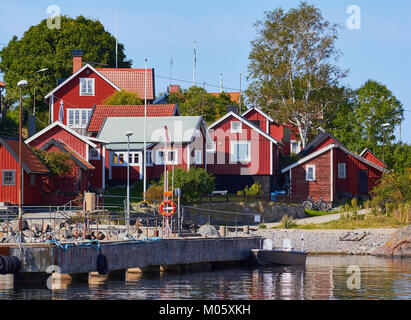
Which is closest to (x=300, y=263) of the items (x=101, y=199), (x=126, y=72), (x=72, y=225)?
(x=72, y=225)

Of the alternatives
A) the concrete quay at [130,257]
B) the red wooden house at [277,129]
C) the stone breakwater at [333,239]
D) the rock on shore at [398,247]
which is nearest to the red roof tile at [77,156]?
the stone breakwater at [333,239]

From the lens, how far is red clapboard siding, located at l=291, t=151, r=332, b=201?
2803 inches

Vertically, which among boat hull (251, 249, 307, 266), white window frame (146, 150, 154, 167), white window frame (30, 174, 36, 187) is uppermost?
white window frame (146, 150, 154, 167)

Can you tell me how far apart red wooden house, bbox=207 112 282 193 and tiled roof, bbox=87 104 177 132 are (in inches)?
190

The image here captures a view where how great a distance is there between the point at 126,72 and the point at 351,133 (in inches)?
933

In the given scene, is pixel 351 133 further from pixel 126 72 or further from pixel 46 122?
pixel 46 122

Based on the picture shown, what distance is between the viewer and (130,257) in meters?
38.3

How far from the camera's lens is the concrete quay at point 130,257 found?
109ft

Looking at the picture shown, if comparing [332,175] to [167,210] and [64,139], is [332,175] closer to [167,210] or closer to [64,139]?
[64,139]

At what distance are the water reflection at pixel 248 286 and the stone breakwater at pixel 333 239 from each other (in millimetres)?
9472

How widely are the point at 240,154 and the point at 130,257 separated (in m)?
33.9

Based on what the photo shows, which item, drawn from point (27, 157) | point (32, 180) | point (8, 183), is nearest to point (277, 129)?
point (27, 157)

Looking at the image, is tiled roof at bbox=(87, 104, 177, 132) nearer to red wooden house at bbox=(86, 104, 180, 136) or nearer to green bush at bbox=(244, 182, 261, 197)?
red wooden house at bbox=(86, 104, 180, 136)

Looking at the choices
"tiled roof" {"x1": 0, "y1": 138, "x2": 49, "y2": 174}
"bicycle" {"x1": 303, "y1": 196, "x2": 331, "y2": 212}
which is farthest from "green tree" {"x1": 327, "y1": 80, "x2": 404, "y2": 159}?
"tiled roof" {"x1": 0, "y1": 138, "x2": 49, "y2": 174}
